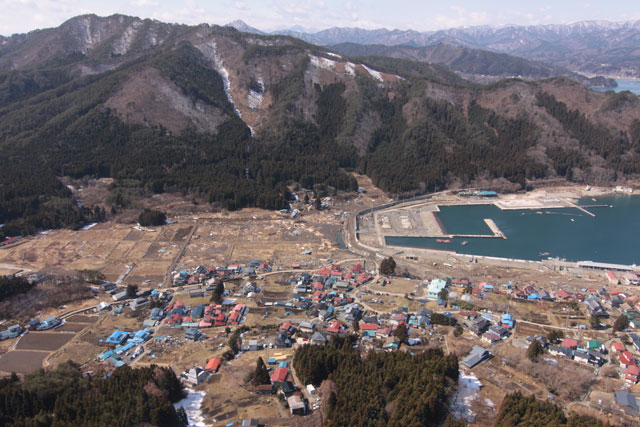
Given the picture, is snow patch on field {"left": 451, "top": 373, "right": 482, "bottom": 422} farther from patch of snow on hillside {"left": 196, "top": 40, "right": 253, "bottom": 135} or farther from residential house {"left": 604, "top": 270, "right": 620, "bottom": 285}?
patch of snow on hillside {"left": 196, "top": 40, "right": 253, "bottom": 135}

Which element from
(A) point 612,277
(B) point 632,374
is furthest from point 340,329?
(A) point 612,277

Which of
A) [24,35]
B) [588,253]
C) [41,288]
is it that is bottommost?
[588,253]

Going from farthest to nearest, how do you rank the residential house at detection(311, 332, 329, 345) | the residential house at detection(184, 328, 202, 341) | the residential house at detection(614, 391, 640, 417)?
1. the residential house at detection(184, 328, 202, 341)
2. the residential house at detection(311, 332, 329, 345)
3. the residential house at detection(614, 391, 640, 417)

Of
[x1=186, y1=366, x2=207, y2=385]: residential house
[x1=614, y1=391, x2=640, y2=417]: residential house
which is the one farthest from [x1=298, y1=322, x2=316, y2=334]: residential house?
[x1=614, y1=391, x2=640, y2=417]: residential house

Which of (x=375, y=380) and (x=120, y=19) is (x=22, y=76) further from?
(x=375, y=380)

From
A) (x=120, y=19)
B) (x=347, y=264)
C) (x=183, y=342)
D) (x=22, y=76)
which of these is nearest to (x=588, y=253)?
(x=347, y=264)

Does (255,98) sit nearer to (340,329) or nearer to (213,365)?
(340,329)
